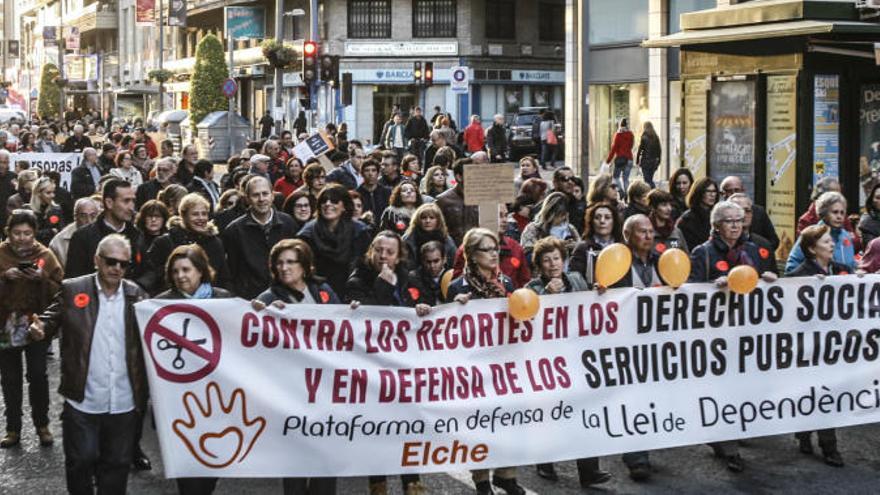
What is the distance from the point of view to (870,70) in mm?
14719

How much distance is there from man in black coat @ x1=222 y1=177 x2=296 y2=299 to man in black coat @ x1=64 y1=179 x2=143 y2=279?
2.29 ft

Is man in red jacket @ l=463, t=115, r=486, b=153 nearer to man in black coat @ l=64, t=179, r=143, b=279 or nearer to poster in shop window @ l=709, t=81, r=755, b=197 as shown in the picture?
poster in shop window @ l=709, t=81, r=755, b=197

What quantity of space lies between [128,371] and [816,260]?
170 inches

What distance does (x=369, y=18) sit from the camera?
168ft

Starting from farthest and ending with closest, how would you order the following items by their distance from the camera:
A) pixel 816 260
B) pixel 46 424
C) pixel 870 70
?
pixel 870 70 → pixel 46 424 → pixel 816 260

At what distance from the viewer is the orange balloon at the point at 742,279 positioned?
7621 millimetres

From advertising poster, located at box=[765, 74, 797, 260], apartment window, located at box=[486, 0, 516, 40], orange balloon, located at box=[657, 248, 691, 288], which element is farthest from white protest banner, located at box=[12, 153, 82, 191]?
apartment window, located at box=[486, 0, 516, 40]

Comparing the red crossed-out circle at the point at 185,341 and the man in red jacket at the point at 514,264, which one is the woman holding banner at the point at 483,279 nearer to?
the man in red jacket at the point at 514,264

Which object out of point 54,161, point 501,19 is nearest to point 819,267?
point 54,161

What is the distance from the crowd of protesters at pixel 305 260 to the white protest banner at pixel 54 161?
8.07 metres

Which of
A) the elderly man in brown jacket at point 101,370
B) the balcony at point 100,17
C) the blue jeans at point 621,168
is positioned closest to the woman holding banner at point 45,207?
the elderly man in brown jacket at point 101,370

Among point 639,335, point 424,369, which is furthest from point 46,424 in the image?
point 639,335

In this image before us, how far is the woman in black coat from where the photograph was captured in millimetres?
9102

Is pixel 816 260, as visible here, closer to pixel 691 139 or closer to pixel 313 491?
pixel 313 491
